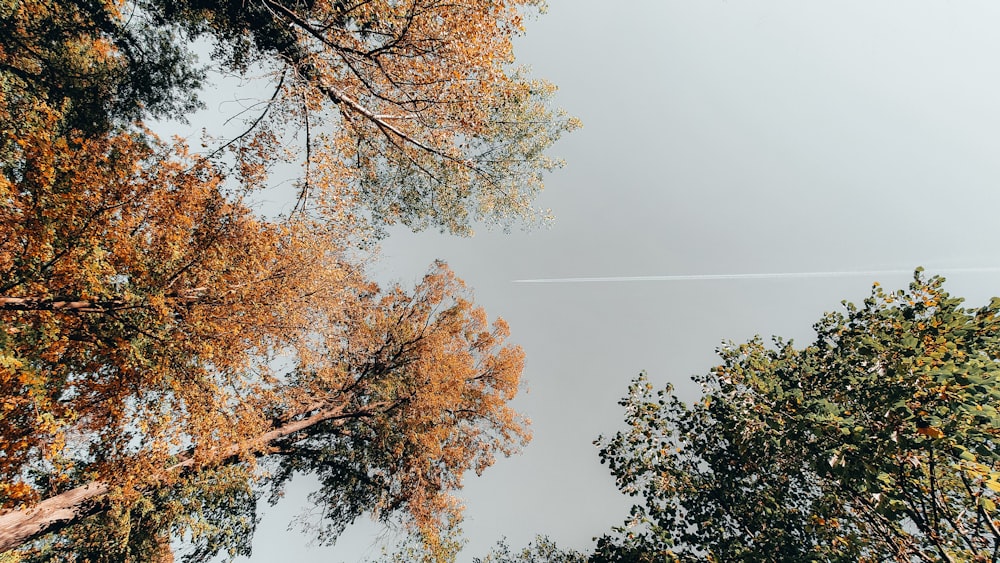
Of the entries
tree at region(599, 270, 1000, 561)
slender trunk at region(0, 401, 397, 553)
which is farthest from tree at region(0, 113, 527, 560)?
tree at region(599, 270, 1000, 561)

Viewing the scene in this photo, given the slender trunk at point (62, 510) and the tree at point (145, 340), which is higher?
the tree at point (145, 340)

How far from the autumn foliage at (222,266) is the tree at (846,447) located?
750 cm

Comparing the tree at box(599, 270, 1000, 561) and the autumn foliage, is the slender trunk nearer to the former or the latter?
the autumn foliage

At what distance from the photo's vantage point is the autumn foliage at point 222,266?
188 inches

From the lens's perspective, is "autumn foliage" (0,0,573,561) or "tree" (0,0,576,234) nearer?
"autumn foliage" (0,0,573,561)

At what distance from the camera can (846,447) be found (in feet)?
14.0

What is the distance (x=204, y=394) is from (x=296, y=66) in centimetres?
690

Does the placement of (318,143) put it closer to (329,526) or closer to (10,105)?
(10,105)

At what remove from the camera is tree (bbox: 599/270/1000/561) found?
3.92 meters

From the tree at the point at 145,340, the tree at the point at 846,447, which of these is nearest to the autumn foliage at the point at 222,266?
the tree at the point at 145,340

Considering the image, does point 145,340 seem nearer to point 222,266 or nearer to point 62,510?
point 222,266

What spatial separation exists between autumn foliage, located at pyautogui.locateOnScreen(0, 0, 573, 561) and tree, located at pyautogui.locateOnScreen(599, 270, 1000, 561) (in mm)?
7502

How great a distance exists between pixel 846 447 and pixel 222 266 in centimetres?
973

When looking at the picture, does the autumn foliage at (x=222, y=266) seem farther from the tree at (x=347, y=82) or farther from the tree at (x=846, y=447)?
the tree at (x=846, y=447)
